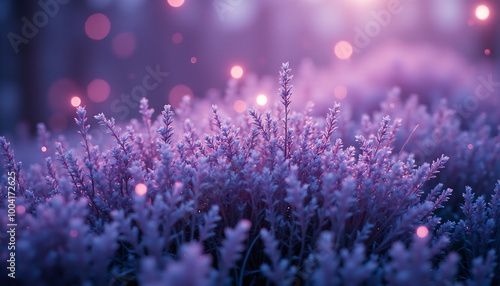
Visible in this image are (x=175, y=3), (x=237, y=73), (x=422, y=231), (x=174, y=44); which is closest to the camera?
(x=422, y=231)

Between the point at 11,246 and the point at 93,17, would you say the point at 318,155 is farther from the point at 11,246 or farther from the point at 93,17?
the point at 93,17

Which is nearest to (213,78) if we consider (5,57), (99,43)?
(99,43)

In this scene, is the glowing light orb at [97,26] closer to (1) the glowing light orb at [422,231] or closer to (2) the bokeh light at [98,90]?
(2) the bokeh light at [98,90]

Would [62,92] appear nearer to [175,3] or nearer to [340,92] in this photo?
[175,3]

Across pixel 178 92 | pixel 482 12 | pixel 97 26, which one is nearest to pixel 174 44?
pixel 178 92

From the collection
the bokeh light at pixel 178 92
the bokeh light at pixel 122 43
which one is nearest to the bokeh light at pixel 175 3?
the bokeh light at pixel 122 43

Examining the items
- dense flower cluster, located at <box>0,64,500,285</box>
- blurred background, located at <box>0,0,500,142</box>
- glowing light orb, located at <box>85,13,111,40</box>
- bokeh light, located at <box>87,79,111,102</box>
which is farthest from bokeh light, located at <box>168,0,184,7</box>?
dense flower cluster, located at <box>0,64,500,285</box>
